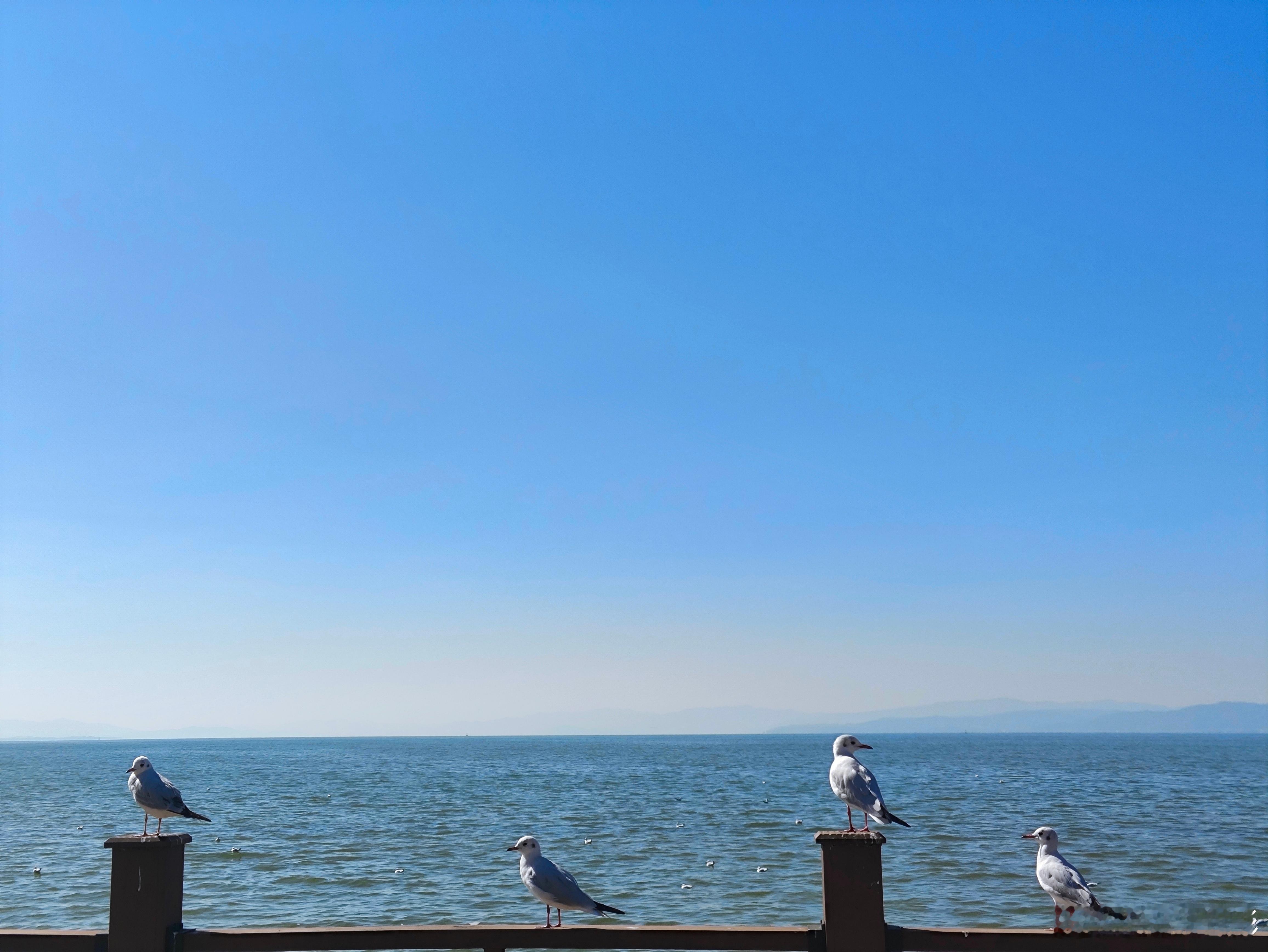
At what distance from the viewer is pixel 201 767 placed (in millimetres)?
121750

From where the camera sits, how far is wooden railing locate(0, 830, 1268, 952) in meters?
4.73

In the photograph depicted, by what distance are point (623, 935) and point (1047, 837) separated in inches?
180

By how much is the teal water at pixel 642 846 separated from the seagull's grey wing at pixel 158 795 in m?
6.89

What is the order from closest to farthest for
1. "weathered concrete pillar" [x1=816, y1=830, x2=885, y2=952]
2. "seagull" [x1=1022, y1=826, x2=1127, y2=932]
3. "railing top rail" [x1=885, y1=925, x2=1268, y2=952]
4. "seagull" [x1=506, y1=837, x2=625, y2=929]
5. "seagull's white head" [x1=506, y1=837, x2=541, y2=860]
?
"railing top rail" [x1=885, y1=925, x2=1268, y2=952], "weathered concrete pillar" [x1=816, y1=830, x2=885, y2=952], "seagull" [x1=1022, y1=826, x2=1127, y2=932], "seagull" [x1=506, y1=837, x2=625, y2=929], "seagull's white head" [x1=506, y1=837, x2=541, y2=860]

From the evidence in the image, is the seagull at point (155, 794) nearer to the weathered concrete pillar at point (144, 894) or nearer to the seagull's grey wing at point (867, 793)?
the weathered concrete pillar at point (144, 894)

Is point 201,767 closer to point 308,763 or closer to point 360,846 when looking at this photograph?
point 308,763

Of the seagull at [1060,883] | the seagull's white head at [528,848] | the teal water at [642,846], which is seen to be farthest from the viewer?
the teal water at [642,846]

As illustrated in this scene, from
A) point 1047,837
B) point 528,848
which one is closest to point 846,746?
point 1047,837

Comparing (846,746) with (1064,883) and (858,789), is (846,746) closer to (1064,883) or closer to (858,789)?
(858,789)

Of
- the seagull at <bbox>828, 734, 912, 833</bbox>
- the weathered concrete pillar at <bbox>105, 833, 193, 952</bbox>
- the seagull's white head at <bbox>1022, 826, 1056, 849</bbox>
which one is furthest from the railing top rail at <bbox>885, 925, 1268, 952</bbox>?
the weathered concrete pillar at <bbox>105, 833, 193, 952</bbox>

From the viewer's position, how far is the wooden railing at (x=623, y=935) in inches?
186

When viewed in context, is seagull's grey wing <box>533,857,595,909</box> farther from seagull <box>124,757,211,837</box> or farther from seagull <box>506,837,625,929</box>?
seagull <box>124,757,211,837</box>

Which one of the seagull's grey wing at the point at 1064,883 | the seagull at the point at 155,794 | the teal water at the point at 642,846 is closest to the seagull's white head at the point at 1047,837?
the seagull's grey wing at the point at 1064,883

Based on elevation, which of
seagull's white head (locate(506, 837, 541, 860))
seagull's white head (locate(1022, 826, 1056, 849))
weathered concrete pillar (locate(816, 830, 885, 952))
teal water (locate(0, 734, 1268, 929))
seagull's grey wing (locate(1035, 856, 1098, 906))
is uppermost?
weathered concrete pillar (locate(816, 830, 885, 952))
